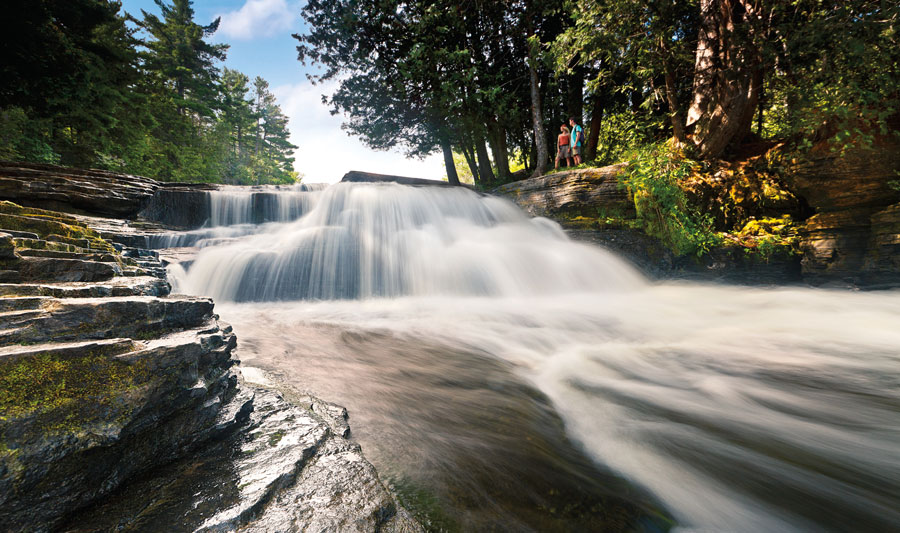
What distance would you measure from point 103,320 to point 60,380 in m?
0.43

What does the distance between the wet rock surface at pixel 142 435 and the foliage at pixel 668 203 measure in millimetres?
7593

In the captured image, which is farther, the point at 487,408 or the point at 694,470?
the point at 487,408

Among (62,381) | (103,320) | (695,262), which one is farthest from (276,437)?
(695,262)

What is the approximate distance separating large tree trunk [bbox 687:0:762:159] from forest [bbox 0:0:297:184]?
1680cm

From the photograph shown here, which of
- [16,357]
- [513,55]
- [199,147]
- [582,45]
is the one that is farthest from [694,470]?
[199,147]

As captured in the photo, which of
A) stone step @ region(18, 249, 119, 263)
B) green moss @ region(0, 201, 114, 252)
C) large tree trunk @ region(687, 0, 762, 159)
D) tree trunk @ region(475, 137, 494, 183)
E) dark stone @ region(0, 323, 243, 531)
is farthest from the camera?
tree trunk @ region(475, 137, 494, 183)

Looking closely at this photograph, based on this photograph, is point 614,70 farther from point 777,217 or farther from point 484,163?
point 484,163

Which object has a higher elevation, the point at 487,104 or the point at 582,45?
the point at 487,104

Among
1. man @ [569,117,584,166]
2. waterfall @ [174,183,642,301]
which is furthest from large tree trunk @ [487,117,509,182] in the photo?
waterfall @ [174,183,642,301]

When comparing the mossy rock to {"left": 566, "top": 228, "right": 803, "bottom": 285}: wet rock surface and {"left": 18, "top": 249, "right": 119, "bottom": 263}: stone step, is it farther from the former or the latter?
{"left": 566, "top": 228, "right": 803, "bottom": 285}: wet rock surface

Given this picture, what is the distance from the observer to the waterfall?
21.6ft

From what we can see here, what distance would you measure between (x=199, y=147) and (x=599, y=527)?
2855 centimetres

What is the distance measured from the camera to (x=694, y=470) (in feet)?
5.99

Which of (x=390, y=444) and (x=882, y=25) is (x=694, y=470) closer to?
(x=390, y=444)
